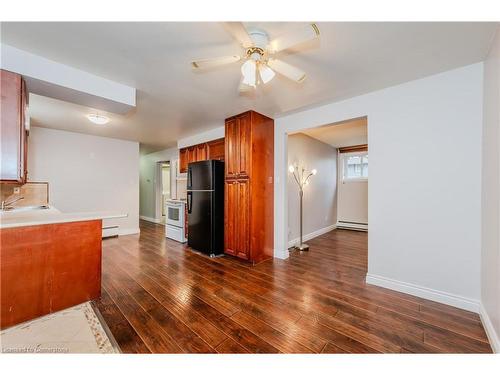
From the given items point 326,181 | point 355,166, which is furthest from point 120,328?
point 355,166

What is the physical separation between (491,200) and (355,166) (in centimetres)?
447

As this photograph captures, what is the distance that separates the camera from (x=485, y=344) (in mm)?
1479

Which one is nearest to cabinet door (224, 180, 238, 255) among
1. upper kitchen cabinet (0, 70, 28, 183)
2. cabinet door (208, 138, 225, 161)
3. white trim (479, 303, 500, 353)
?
cabinet door (208, 138, 225, 161)

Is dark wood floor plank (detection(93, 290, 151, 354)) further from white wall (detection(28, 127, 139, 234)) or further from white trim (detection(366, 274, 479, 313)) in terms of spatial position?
white wall (detection(28, 127, 139, 234))

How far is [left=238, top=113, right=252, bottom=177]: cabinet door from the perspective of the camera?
313 centimetres

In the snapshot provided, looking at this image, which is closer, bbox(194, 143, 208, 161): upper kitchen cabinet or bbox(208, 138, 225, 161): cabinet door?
bbox(208, 138, 225, 161): cabinet door

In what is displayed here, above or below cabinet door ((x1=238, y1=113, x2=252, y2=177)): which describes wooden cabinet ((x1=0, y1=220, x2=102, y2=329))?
below

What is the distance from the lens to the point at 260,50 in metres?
1.51

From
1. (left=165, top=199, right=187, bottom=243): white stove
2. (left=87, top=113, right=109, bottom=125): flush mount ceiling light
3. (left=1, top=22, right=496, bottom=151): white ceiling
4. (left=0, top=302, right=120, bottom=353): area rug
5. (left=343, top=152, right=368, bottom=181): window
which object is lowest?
(left=0, top=302, right=120, bottom=353): area rug

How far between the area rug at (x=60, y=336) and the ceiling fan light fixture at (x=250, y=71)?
2.29 m

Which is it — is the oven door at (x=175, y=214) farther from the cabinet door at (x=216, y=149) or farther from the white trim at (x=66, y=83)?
the white trim at (x=66, y=83)

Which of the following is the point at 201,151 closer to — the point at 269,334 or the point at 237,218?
the point at 237,218

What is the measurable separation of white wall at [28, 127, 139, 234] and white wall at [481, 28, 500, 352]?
6235mm
